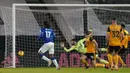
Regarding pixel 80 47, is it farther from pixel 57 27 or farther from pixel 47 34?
pixel 57 27

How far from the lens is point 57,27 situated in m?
22.7

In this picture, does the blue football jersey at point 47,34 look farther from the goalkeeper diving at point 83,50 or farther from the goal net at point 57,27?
the goal net at point 57,27

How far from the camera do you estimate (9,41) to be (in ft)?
69.4

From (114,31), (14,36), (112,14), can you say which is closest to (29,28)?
(14,36)

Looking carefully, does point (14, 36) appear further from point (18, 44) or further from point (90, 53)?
point (90, 53)

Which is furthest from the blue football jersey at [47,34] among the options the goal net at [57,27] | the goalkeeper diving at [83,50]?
the goal net at [57,27]

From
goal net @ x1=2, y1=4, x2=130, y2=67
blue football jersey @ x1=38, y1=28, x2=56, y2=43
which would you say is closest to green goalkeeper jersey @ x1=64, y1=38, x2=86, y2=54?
goal net @ x1=2, y1=4, x2=130, y2=67

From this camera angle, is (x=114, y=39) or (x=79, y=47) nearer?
(x=114, y=39)

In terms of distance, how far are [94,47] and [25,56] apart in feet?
15.1

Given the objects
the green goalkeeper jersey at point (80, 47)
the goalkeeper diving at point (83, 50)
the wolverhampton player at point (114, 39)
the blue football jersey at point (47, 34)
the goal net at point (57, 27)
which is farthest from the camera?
the goal net at point (57, 27)

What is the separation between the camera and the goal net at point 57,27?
21.1 metres

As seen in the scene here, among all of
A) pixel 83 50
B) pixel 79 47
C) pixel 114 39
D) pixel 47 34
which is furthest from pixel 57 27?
pixel 114 39

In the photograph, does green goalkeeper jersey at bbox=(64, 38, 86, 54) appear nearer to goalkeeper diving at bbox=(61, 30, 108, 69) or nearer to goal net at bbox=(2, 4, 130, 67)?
goalkeeper diving at bbox=(61, 30, 108, 69)

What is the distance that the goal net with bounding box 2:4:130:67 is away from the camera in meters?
21.1
